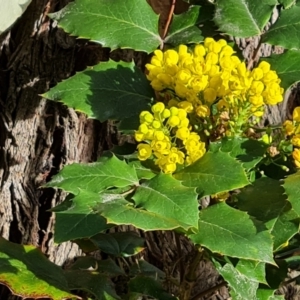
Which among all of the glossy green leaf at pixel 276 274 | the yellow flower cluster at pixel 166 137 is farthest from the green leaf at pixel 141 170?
the glossy green leaf at pixel 276 274

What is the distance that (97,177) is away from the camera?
967mm

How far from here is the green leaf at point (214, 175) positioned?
3.09ft

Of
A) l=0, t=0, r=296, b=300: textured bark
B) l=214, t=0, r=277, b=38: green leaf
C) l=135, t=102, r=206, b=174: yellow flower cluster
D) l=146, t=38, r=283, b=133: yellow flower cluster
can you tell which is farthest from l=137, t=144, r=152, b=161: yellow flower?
l=0, t=0, r=296, b=300: textured bark

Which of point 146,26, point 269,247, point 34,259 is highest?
point 146,26

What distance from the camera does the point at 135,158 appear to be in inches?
41.7

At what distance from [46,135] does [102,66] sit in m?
0.45

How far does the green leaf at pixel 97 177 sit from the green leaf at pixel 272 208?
0.21m

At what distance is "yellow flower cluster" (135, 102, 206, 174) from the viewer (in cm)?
96

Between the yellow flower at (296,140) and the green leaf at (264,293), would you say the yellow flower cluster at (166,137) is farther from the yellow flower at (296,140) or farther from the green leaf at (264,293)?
the green leaf at (264,293)

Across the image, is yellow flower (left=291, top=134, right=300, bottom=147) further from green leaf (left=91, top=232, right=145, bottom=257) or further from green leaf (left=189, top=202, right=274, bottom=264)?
green leaf (left=91, top=232, right=145, bottom=257)

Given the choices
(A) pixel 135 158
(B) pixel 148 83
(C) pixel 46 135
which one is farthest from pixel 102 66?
(C) pixel 46 135

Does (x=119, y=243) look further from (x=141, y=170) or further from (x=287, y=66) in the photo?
(x=287, y=66)

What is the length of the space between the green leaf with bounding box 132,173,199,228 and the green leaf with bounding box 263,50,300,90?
345 mm

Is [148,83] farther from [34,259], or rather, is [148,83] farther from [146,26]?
[34,259]
